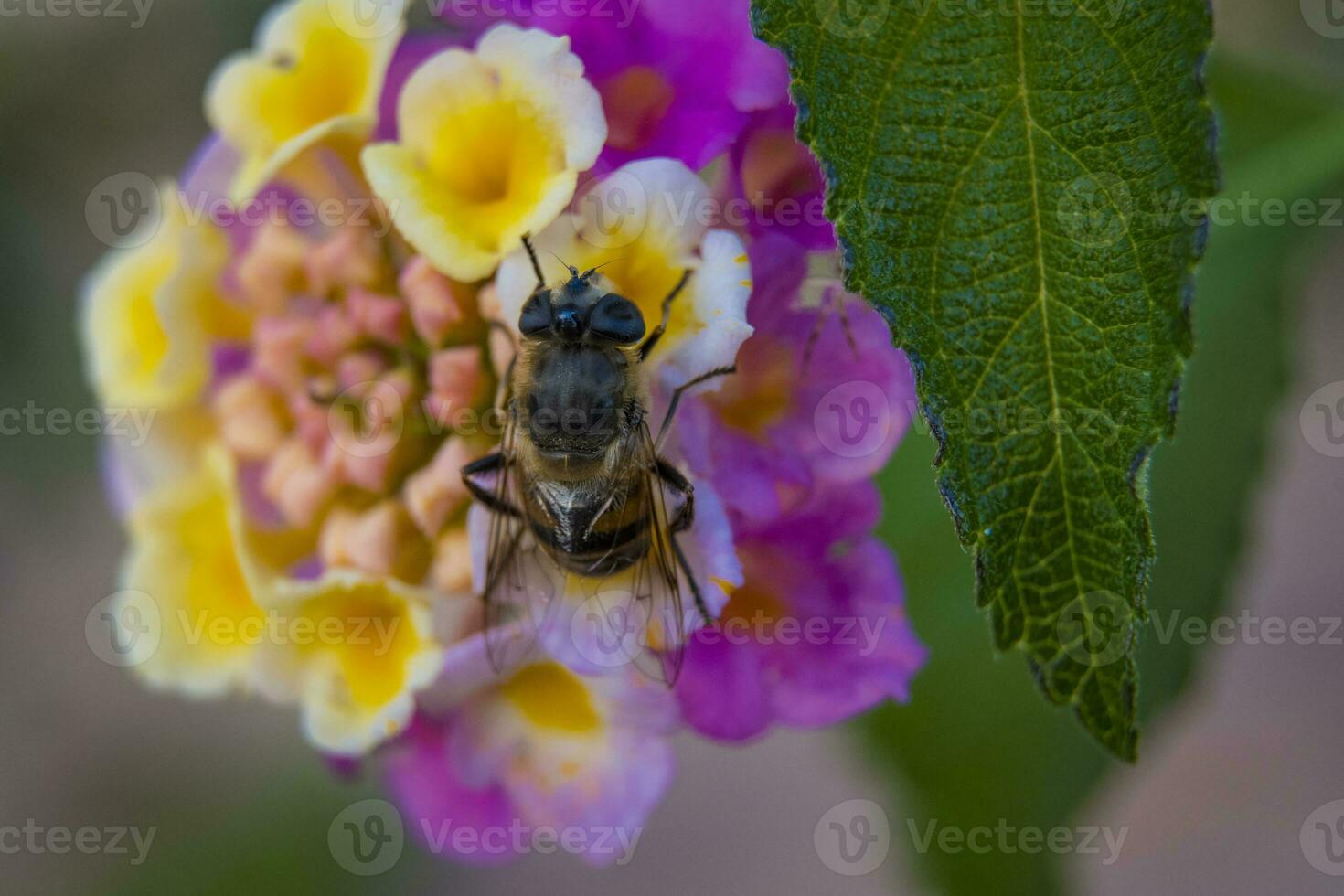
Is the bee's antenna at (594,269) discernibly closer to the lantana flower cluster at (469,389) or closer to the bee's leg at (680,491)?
the lantana flower cluster at (469,389)

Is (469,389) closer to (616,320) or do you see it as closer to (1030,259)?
(616,320)

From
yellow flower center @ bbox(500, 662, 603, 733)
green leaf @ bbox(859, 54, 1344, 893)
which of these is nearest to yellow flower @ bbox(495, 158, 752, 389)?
yellow flower center @ bbox(500, 662, 603, 733)

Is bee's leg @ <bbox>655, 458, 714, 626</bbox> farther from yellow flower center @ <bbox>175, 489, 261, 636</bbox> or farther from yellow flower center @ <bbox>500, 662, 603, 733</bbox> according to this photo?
yellow flower center @ <bbox>175, 489, 261, 636</bbox>

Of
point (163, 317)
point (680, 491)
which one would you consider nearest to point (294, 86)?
point (163, 317)

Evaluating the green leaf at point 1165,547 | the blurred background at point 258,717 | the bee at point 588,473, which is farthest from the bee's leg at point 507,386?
the blurred background at point 258,717

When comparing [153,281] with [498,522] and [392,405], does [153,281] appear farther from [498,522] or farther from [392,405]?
[498,522]

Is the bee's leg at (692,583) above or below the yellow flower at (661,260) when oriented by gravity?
below
